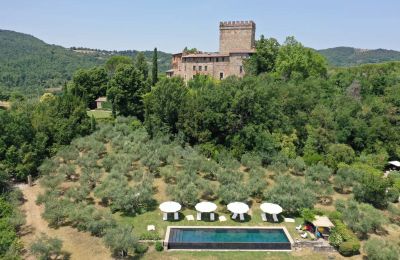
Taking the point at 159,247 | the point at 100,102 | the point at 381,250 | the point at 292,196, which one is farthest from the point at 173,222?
the point at 100,102

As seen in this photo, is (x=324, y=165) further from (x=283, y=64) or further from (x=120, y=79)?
(x=120, y=79)

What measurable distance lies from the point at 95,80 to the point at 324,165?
4749 cm

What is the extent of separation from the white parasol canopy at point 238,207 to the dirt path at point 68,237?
10.7m

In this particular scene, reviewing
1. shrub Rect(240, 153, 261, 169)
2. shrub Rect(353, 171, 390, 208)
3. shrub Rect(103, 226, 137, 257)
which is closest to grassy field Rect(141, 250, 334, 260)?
shrub Rect(103, 226, 137, 257)

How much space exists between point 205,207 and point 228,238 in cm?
366

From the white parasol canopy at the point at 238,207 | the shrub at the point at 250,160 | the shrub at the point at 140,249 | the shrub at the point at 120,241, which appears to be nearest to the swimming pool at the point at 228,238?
the white parasol canopy at the point at 238,207

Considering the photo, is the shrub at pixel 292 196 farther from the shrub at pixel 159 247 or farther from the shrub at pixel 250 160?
the shrub at pixel 159 247

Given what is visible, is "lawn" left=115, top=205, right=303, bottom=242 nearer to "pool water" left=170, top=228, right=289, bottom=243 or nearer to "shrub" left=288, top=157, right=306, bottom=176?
"pool water" left=170, top=228, right=289, bottom=243

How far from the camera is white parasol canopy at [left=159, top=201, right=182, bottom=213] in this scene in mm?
27328

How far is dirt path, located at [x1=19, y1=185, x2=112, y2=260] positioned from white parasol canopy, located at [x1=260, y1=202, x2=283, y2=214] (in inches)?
528

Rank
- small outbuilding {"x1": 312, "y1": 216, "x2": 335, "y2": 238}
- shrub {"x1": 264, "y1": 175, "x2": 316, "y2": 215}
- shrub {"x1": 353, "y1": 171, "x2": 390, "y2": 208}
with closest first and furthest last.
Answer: small outbuilding {"x1": 312, "y1": 216, "x2": 335, "y2": 238} < shrub {"x1": 264, "y1": 175, "x2": 316, "y2": 215} < shrub {"x1": 353, "y1": 171, "x2": 390, "y2": 208}

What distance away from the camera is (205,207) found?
28.0m

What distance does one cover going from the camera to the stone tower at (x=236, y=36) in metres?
62.8

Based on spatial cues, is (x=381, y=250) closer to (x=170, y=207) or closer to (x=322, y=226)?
(x=322, y=226)
